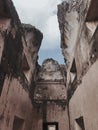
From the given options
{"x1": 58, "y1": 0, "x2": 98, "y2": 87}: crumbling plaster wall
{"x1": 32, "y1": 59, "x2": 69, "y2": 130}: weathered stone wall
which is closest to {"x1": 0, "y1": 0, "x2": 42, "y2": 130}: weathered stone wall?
{"x1": 58, "y1": 0, "x2": 98, "y2": 87}: crumbling plaster wall

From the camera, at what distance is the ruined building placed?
343 centimetres

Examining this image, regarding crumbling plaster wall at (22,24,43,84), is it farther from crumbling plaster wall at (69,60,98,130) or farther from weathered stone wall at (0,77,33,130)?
crumbling plaster wall at (69,60,98,130)

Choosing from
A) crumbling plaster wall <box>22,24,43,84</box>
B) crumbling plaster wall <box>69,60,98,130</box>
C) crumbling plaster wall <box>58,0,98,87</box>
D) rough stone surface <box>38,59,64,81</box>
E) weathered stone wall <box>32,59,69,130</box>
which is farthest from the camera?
rough stone surface <box>38,59,64,81</box>

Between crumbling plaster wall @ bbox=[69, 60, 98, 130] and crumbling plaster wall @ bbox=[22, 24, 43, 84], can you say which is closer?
crumbling plaster wall @ bbox=[69, 60, 98, 130]

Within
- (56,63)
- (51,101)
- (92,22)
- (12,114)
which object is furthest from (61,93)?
(92,22)

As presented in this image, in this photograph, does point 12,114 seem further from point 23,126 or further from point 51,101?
point 51,101

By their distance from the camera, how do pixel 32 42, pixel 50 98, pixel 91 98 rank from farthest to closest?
pixel 50 98 → pixel 32 42 → pixel 91 98

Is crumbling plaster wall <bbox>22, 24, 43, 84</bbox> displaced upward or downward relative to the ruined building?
upward

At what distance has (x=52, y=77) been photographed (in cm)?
812

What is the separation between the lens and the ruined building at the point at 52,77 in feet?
11.3

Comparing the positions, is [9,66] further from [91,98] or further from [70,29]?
[70,29]

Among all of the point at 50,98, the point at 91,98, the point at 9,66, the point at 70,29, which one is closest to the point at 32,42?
the point at 70,29

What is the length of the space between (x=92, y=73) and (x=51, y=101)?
14.5ft

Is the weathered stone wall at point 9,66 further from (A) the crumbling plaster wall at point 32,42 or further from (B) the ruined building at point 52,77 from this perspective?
(A) the crumbling plaster wall at point 32,42
